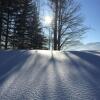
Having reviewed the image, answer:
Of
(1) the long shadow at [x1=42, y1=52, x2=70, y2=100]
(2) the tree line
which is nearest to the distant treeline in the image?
(2) the tree line

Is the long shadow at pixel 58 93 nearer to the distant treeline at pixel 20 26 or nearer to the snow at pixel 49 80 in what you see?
the snow at pixel 49 80

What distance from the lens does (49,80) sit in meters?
4.04

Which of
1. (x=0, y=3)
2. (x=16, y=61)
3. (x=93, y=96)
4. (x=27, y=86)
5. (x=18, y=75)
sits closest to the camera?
(x=93, y=96)

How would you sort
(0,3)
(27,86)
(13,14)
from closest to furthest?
(27,86) < (0,3) < (13,14)

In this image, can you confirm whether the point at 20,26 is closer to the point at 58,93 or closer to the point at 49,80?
Answer: the point at 49,80

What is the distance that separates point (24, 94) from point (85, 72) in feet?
5.00

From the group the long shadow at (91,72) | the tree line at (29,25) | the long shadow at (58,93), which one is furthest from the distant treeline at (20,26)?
the long shadow at (58,93)

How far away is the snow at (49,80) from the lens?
3330 millimetres

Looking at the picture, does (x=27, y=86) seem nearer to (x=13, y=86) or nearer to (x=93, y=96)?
(x=13, y=86)

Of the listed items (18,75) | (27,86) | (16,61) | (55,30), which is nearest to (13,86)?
(27,86)

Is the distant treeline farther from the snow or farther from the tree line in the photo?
the snow

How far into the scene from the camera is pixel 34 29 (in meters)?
22.9

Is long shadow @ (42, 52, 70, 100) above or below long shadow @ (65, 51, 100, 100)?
below

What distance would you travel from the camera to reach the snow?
3.33 m
